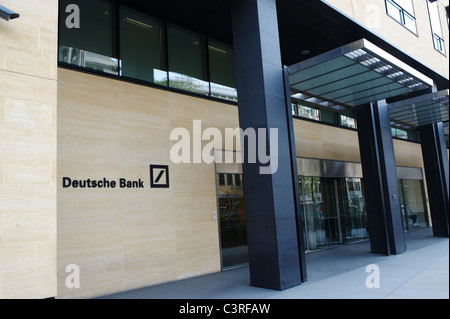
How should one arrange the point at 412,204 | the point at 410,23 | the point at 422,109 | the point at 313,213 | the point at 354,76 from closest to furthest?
1. the point at 354,76
2. the point at 422,109
3. the point at 313,213
4. the point at 410,23
5. the point at 412,204

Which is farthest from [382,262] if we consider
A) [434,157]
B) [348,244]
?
[434,157]

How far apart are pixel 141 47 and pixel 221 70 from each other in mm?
2802

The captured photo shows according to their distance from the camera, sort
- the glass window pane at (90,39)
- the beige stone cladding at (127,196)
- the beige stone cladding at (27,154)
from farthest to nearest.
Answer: the glass window pane at (90,39)
the beige stone cladding at (127,196)
the beige stone cladding at (27,154)

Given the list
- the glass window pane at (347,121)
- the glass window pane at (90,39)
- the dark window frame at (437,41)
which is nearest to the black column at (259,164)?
the glass window pane at (90,39)

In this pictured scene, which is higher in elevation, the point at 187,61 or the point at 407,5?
the point at 407,5

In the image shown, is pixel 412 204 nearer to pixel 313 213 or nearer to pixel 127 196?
pixel 313 213

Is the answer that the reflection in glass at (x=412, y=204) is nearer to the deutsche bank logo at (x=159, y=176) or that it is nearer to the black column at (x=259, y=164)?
the black column at (x=259, y=164)

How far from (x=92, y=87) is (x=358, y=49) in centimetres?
581

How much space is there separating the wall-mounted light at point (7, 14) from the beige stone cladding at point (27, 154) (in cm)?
10

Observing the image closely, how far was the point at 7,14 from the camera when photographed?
4.49 meters

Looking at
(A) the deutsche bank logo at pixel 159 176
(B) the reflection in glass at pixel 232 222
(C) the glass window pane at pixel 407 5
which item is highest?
(C) the glass window pane at pixel 407 5

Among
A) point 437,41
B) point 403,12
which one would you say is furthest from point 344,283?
point 437,41

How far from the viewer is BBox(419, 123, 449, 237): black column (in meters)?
14.4

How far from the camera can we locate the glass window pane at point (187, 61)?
979cm
